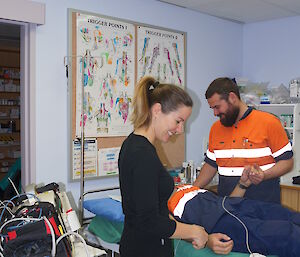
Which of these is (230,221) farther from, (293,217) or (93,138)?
(93,138)

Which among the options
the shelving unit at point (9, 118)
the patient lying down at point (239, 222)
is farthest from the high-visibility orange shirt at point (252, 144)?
the shelving unit at point (9, 118)

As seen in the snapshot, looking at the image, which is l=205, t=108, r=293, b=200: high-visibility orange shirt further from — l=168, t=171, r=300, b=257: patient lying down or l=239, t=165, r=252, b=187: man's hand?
l=168, t=171, r=300, b=257: patient lying down

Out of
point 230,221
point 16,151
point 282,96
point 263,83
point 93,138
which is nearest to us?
point 230,221

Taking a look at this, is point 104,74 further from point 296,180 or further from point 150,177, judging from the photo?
point 296,180

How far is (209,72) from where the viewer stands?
3.84 metres

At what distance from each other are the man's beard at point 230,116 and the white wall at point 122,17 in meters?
1.13

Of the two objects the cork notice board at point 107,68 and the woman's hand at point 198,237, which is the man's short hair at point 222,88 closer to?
the cork notice board at point 107,68

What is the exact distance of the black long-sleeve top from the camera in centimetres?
132

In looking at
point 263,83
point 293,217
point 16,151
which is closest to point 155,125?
point 293,217

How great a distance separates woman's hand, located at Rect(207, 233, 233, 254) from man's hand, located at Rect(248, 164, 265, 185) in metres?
0.50

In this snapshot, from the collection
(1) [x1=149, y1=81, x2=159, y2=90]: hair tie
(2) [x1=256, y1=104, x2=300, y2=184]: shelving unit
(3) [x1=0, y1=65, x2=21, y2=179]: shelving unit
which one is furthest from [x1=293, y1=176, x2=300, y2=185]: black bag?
(3) [x1=0, y1=65, x2=21, y2=179]: shelving unit

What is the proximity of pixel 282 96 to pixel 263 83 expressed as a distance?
0.32 meters

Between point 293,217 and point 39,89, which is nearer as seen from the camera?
point 293,217

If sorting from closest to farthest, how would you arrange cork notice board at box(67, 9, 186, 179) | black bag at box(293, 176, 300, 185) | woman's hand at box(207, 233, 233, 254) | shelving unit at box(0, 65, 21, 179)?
woman's hand at box(207, 233, 233, 254) → cork notice board at box(67, 9, 186, 179) → black bag at box(293, 176, 300, 185) → shelving unit at box(0, 65, 21, 179)
